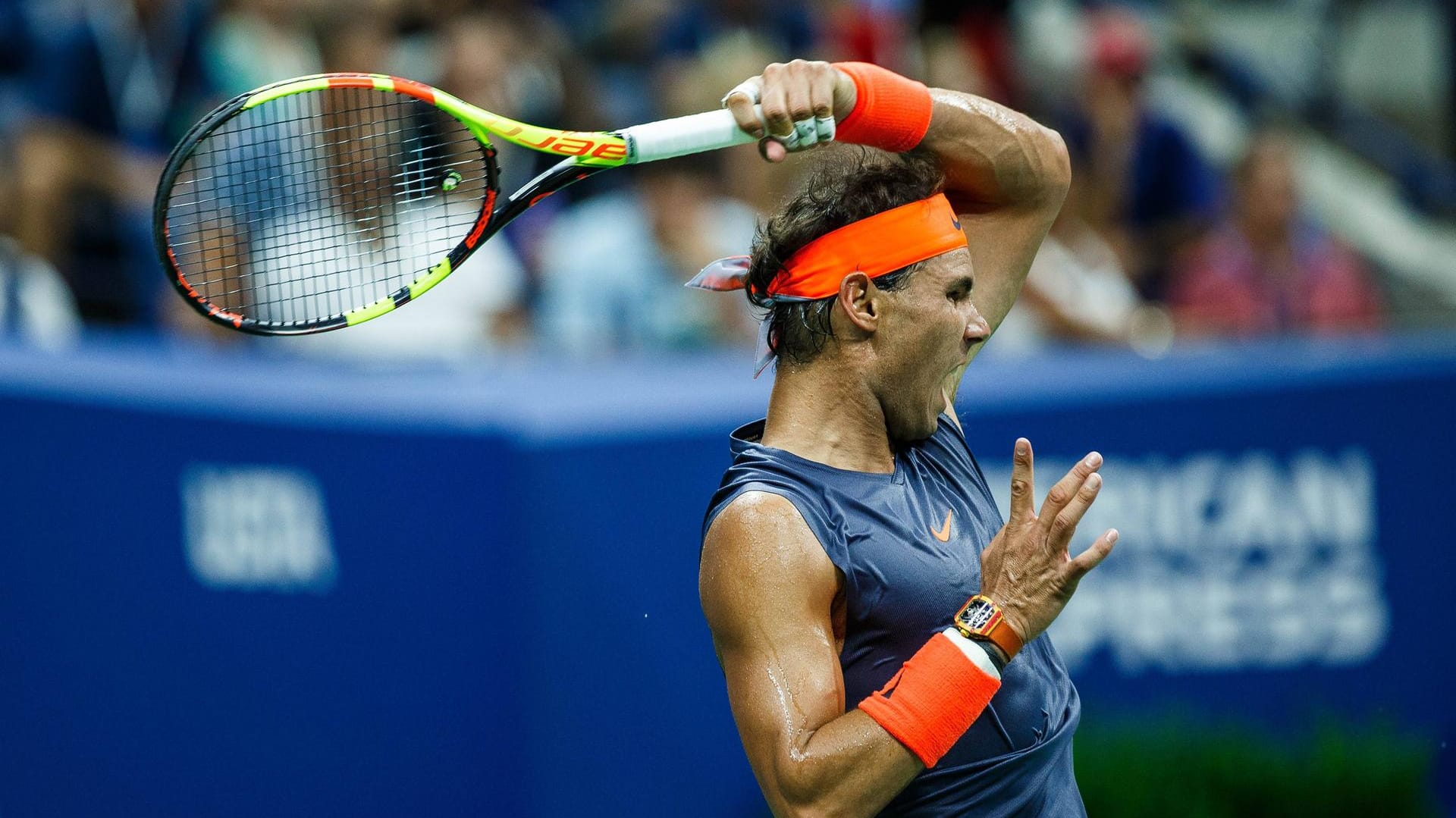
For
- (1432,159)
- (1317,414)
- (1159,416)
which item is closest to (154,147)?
(1159,416)

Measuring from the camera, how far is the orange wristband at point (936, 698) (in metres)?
2.62

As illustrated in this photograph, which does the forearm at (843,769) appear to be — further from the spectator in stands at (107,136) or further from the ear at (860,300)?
the spectator in stands at (107,136)

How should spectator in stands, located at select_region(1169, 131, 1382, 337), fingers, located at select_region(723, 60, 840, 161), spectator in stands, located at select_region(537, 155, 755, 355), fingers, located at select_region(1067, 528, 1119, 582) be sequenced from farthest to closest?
spectator in stands, located at select_region(1169, 131, 1382, 337)
spectator in stands, located at select_region(537, 155, 755, 355)
fingers, located at select_region(723, 60, 840, 161)
fingers, located at select_region(1067, 528, 1119, 582)

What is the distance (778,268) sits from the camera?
298 centimetres

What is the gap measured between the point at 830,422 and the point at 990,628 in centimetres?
46

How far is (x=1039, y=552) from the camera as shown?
2.67 meters

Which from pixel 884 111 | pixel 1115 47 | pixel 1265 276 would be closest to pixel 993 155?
pixel 884 111

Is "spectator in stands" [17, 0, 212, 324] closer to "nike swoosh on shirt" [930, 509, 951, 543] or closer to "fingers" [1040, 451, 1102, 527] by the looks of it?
"nike swoosh on shirt" [930, 509, 951, 543]

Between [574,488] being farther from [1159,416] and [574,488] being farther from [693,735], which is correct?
[1159,416]

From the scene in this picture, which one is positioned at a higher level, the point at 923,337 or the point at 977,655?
the point at 923,337

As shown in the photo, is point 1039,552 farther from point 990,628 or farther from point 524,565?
point 524,565

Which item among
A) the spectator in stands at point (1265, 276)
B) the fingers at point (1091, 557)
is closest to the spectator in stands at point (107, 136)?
the spectator in stands at point (1265, 276)

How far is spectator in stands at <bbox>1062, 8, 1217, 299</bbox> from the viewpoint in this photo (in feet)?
24.8

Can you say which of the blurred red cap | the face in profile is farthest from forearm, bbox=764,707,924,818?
the blurred red cap
